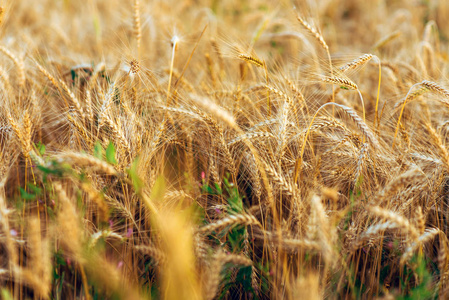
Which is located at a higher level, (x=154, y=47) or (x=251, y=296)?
(x=154, y=47)

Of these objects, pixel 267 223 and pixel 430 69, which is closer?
pixel 267 223

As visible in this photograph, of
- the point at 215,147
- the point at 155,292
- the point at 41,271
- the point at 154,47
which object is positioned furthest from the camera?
the point at 154,47

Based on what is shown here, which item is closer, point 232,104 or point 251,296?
point 251,296

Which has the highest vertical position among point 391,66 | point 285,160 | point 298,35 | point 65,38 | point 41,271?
point 65,38

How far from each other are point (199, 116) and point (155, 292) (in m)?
0.71

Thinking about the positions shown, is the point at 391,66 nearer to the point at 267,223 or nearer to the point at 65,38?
the point at 267,223

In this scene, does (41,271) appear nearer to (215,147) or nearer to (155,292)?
Answer: (155,292)

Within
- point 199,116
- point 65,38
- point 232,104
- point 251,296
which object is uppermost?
point 65,38

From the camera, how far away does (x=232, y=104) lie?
1706mm

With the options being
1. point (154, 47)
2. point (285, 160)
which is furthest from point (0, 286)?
point (154, 47)

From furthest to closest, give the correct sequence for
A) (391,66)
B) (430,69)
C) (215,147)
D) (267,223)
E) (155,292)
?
(430,69)
(391,66)
(215,147)
(267,223)
(155,292)

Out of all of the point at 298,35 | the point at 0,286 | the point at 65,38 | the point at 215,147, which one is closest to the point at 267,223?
the point at 215,147

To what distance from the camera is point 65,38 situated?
2938 millimetres

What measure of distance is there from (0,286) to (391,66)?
2301mm
